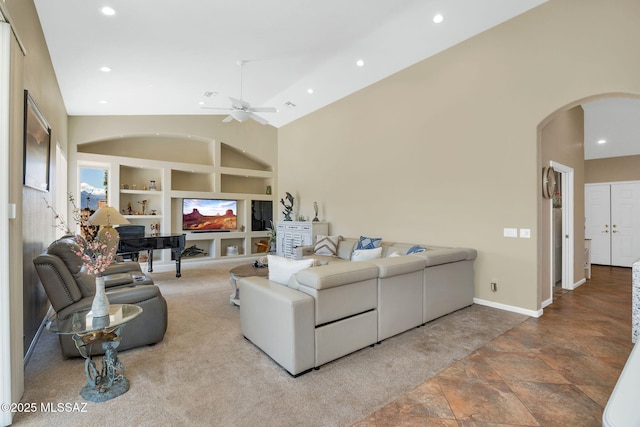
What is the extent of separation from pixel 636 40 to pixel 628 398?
12.1ft

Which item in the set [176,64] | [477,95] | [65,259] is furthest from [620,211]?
[65,259]

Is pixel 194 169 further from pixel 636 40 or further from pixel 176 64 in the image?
pixel 636 40

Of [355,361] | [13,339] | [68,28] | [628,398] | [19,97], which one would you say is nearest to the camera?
[628,398]

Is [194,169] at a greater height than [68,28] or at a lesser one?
lesser

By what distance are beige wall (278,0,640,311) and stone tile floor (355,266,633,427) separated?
28.8 inches

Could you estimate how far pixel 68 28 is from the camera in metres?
3.45

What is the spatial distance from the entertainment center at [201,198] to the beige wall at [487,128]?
362 cm

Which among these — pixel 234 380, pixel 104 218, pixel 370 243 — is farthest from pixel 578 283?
pixel 104 218

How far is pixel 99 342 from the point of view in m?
2.23

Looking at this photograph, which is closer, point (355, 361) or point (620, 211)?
point (355, 361)

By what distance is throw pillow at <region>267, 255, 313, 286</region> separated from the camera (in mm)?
2854

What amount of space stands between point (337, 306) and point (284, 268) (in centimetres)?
61

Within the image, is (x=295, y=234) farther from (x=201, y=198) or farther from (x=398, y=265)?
(x=398, y=265)

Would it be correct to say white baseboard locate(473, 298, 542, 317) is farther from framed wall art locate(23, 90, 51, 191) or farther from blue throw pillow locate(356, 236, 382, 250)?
framed wall art locate(23, 90, 51, 191)
